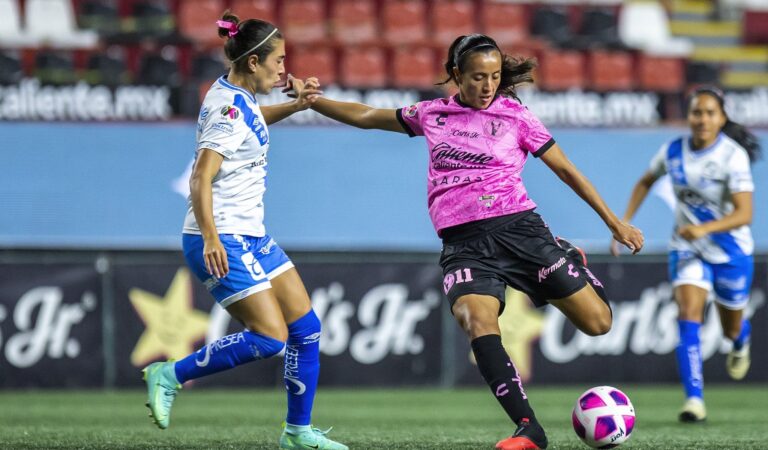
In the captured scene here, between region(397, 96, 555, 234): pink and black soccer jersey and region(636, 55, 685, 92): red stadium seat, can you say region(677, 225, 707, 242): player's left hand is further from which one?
region(636, 55, 685, 92): red stadium seat

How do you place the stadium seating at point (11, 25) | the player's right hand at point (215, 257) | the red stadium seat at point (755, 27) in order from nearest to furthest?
the player's right hand at point (215, 257) < the stadium seating at point (11, 25) < the red stadium seat at point (755, 27)

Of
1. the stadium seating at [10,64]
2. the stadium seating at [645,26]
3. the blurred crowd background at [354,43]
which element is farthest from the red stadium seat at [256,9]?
the stadium seating at [645,26]

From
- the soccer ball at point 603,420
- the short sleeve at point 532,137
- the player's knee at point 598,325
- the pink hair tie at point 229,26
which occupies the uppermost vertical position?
the pink hair tie at point 229,26

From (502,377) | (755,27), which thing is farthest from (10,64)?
(755,27)

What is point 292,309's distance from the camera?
233 inches

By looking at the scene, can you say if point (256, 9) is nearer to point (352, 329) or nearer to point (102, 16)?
point (102, 16)

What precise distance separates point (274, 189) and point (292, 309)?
611 cm

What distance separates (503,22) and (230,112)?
1070 centimetres

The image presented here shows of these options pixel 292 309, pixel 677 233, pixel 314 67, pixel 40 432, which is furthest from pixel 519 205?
pixel 314 67

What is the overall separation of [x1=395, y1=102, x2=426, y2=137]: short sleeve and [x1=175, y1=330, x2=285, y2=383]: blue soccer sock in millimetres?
1344

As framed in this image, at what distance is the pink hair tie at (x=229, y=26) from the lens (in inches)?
227

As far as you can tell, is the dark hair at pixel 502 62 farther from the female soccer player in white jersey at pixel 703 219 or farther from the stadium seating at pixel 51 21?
the stadium seating at pixel 51 21

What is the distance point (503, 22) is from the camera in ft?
52.1

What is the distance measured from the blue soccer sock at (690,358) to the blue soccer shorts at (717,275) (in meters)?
0.32
